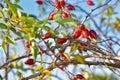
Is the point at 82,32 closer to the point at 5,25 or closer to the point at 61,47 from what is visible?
the point at 61,47

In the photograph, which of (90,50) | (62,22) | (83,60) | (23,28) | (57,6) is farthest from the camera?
(57,6)

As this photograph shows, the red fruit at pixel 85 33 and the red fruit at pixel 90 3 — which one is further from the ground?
the red fruit at pixel 90 3

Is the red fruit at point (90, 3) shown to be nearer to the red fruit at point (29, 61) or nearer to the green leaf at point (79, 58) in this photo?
the red fruit at point (29, 61)

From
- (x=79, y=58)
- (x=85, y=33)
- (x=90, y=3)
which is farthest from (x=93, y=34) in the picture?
(x=90, y=3)

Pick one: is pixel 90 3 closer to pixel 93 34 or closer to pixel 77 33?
pixel 93 34

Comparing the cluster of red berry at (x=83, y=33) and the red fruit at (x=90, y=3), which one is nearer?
the cluster of red berry at (x=83, y=33)

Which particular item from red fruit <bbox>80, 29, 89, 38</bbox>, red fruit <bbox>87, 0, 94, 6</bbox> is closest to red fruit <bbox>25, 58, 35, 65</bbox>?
red fruit <bbox>80, 29, 89, 38</bbox>

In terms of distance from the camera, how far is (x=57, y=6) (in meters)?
2.26

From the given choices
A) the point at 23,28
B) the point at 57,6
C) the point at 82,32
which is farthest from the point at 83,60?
the point at 57,6

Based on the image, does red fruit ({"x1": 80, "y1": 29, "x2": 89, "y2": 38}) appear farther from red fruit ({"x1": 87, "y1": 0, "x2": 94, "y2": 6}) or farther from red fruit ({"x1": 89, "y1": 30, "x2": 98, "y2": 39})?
red fruit ({"x1": 87, "y1": 0, "x2": 94, "y2": 6})

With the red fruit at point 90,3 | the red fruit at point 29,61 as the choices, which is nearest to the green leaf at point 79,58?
the red fruit at point 29,61

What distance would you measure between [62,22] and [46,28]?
8 centimetres

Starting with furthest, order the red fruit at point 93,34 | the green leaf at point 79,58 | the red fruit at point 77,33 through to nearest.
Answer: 1. the red fruit at point 93,34
2. the red fruit at point 77,33
3. the green leaf at point 79,58

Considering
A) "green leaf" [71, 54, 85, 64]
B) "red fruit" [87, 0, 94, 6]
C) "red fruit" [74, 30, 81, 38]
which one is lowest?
"green leaf" [71, 54, 85, 64]
